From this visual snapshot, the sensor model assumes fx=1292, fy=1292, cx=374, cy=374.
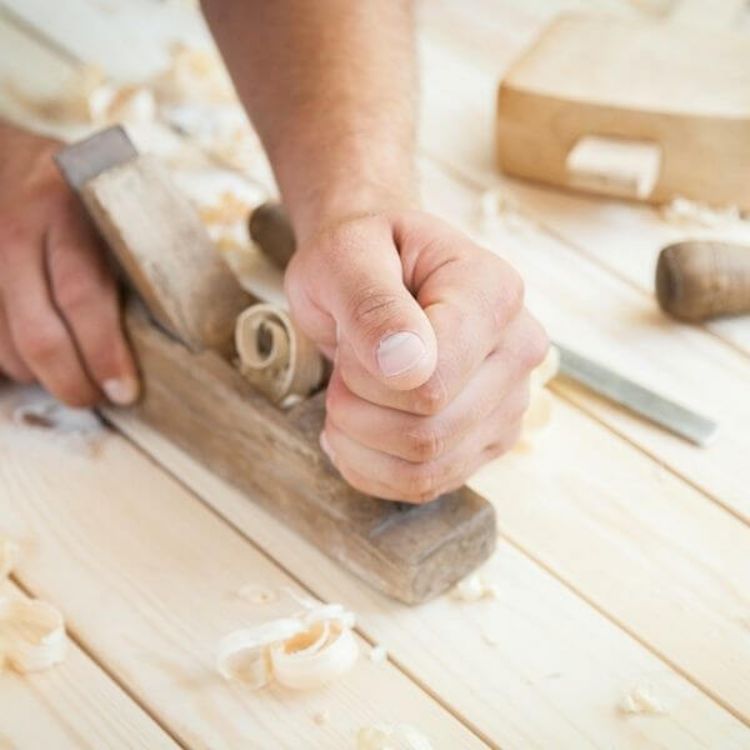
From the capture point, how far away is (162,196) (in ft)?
4.20

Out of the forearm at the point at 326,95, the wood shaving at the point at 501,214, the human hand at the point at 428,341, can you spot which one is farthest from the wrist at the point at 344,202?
the wood shaving at the point at 501,214

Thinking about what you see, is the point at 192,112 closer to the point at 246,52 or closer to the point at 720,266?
the point at 246,52

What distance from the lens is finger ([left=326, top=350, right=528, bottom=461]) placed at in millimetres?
1057

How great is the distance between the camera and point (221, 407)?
1.23m

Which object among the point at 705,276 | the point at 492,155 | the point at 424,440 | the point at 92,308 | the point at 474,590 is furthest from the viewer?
the point at 492,155

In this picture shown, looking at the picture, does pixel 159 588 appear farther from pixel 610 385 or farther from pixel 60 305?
pixel 610 385

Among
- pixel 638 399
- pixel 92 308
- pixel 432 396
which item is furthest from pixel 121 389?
pixel 638 399

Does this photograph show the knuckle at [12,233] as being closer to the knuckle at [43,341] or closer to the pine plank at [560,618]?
the knuckle at [43,341]

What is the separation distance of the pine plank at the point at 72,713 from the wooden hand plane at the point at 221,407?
A: 9.3 inches

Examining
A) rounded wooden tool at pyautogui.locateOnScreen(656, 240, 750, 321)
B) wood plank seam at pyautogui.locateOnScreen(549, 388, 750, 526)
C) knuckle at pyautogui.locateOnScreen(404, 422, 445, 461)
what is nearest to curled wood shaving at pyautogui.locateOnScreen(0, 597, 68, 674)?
knuckle at pyautogui.locateOnScreen(404, 422, 445, 461)

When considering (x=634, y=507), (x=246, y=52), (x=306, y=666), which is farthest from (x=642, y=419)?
(x=246, y=52)

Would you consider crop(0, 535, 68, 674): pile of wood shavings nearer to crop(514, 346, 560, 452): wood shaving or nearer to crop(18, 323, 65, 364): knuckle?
crop(18, 323, 65, 364): knuckle

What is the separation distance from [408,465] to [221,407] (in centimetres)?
23

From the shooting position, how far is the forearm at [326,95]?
129 cm
